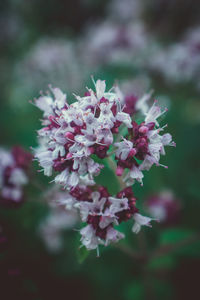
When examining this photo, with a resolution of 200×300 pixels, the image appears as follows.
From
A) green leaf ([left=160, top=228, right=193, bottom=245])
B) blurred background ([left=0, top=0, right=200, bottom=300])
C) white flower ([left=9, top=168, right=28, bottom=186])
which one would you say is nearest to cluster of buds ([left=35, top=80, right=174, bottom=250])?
blurred background ([left=0, top=0, right=200, bottom=300])

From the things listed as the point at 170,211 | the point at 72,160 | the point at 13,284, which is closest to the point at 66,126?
the point at 72,160

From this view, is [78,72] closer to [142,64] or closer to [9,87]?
[142,64]

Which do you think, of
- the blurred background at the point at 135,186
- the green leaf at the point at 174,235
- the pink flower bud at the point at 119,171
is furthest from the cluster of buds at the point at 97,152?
the green leaf at the point at 174,235

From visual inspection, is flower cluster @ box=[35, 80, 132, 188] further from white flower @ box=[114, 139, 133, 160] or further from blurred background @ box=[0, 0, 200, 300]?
blurred background @ box=[0, 0, 200, 300]

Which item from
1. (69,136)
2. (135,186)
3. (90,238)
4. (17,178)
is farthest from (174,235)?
(69,136)

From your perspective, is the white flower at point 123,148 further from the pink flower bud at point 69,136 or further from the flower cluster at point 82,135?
the pink flower bud at point 69,136

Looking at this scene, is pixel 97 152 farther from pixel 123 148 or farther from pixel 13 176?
pixel 13 176
